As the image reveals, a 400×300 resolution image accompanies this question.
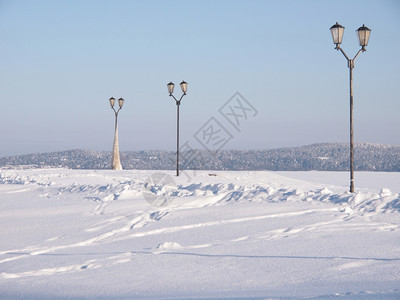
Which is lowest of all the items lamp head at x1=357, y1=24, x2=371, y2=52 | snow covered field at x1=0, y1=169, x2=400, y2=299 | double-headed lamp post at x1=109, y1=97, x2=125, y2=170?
snow covered field at x1=0, y1=169, x2=400, y2=299

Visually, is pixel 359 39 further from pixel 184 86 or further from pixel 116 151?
pixel 116 151

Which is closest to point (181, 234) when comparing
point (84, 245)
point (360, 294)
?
point (84, 245)

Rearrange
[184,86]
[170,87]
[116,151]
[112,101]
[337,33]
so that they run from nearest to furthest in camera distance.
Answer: [337,33], [184,86], [170,87], [116,151], [112,101]

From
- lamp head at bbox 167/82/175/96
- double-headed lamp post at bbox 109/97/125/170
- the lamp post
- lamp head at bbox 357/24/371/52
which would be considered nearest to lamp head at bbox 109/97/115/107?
double-headed lamp post at bbox 109/97/125/170

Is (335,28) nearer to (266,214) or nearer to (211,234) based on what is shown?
(266,214)

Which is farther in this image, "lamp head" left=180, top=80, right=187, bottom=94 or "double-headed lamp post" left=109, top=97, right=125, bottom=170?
"double-headed lamp post" left=109, top=97, right=125, bottom=170

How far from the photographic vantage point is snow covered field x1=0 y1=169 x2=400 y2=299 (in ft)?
15.4

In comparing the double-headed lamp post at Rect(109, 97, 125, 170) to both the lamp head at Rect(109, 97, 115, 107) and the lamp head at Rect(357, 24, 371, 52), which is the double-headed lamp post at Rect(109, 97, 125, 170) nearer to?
the lamp head at Rect(109, 97, 115, 107)

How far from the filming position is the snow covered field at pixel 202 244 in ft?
15.4

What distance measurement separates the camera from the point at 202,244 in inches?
264

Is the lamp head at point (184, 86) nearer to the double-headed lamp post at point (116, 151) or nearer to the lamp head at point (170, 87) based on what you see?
the lamp head at point (170, 87)

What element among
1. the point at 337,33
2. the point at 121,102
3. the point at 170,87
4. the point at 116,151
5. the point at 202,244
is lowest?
the point at 202,244

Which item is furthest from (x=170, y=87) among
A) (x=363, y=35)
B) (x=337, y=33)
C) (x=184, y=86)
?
(x=363, y=35)

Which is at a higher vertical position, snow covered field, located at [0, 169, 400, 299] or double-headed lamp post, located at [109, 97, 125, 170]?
double-headed lamp post, located at [109, 97, 125, 170]
